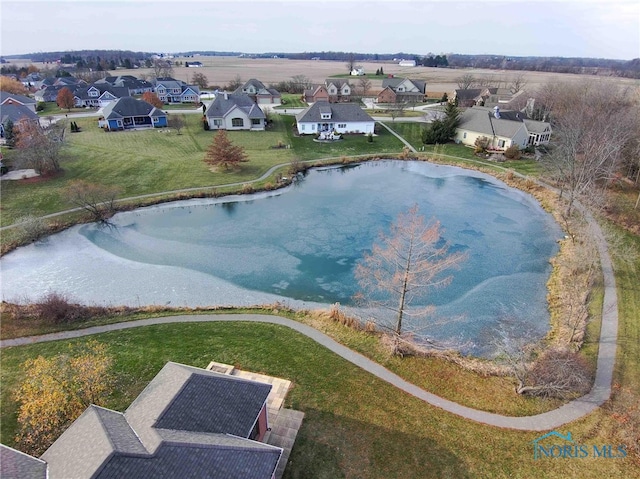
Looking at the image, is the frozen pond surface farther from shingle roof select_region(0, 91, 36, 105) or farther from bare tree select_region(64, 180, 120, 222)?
shingle roof select_region(0, 91, 36, 105)

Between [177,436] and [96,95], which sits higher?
[96,95]

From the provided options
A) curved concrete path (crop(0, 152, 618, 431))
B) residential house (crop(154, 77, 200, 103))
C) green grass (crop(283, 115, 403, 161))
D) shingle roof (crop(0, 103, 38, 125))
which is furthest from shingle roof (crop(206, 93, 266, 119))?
curved concrete path (crop(0, 152, 618, 431))

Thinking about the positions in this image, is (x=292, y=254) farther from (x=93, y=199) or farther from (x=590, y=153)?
(x=590, y=153)

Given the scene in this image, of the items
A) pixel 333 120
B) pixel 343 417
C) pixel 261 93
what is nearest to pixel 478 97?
pixel 333 120

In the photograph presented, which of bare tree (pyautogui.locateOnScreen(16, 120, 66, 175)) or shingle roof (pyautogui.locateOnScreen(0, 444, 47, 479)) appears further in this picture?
bare tree (pyautogui.locateOnScreen(16, 120, 66, 175))

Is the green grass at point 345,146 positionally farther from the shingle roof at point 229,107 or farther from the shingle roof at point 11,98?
the shingle roof at point 11,98

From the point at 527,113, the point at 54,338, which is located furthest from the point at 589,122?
the point at 54,338

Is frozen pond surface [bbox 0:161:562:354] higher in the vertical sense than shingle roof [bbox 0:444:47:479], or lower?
lower

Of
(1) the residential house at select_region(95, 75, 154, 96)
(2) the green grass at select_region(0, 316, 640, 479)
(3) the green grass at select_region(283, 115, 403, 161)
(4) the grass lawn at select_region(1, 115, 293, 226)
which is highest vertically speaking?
(1) the residential house at select_region(95, 75, 154, 96)
